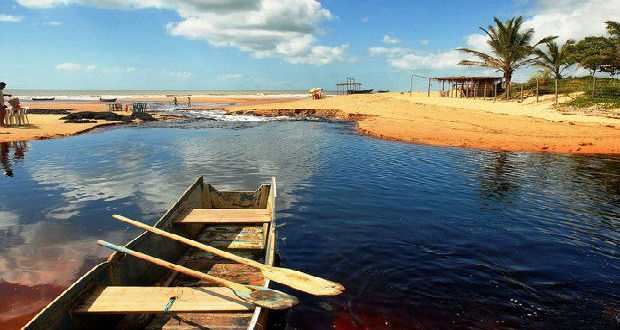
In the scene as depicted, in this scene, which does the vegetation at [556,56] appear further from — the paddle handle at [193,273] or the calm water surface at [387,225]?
the paddle handle at [193,273]

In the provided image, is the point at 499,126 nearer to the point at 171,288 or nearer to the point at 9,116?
the point at 171,288

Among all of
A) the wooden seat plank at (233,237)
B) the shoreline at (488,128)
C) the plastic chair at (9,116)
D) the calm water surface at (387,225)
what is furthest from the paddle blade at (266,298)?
the plastic chair at (9,116)

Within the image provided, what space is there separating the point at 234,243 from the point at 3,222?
6.70m

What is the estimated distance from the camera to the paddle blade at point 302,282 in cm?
522

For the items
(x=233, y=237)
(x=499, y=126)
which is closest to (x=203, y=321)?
(x=233, y=237)

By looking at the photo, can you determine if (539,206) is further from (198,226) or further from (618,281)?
(198,226)

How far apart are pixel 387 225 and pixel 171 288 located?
5.90 m

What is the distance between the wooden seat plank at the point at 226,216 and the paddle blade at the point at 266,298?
249 centimetres

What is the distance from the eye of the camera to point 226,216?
762cm

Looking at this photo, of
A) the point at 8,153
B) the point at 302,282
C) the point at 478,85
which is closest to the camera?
the point at 302,282

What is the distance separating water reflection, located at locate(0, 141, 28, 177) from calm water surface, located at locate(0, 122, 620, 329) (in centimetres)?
18

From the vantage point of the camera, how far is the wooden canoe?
431cm

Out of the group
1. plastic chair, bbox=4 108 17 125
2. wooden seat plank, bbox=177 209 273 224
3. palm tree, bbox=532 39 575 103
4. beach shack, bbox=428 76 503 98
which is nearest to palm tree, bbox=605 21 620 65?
palm tree, bbox=532 39 575 103

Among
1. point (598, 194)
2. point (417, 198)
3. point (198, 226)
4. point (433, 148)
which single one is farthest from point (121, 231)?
point (433, 148)
